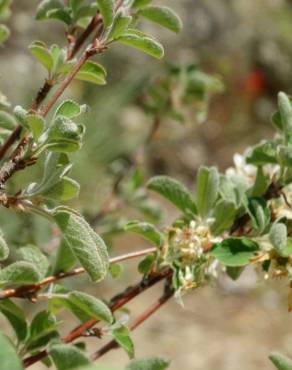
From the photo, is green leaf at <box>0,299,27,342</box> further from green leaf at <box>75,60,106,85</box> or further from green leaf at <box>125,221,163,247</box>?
green leaf at <box>75,60,106,85</box>

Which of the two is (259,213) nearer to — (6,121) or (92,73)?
(92,73)

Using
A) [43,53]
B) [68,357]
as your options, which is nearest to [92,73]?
[43,53]

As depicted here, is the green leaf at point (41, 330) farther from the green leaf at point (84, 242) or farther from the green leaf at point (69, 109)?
the green leaf at point (69, 109)

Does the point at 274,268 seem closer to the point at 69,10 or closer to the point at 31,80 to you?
the point at 69,10

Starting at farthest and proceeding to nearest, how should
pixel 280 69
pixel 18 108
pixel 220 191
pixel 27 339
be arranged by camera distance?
pixel 280 69 → pixel 220 191 → pixel 27 339 → pixel 18 108

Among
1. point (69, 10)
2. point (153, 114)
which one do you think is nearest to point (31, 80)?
point (153, 114)

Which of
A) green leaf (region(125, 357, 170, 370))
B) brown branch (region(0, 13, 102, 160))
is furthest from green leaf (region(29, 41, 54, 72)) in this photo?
green leaf (region(125, 357, 170, 370))

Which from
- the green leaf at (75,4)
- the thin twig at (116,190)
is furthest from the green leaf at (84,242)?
the thin twig at (116,190)
